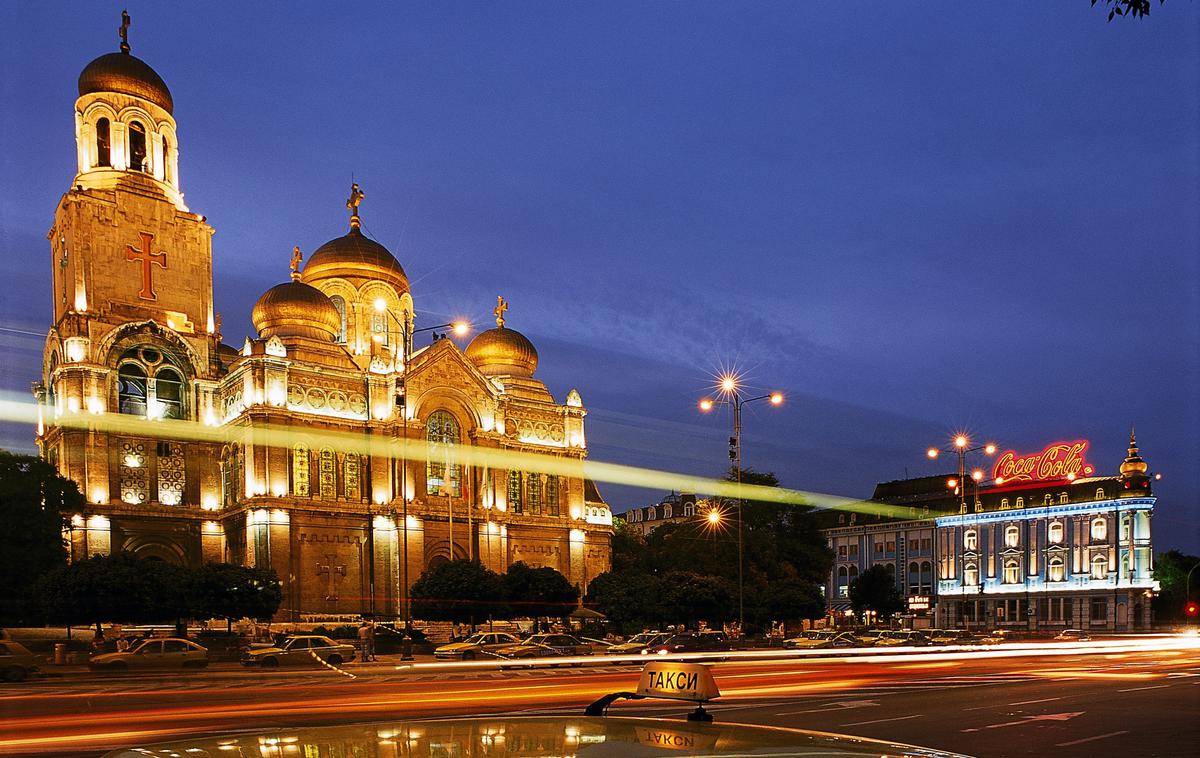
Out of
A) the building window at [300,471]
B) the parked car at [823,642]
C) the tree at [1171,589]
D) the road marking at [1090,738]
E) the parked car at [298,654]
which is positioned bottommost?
the tree at [1171,589]

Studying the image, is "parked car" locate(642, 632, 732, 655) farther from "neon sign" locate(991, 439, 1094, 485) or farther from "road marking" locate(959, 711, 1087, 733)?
"neon sign" locate(991, 439, 1094, 485)

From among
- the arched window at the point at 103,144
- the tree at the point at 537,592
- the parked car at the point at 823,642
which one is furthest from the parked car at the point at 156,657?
the arched window at the point at 103,144

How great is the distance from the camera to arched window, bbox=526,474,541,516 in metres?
61.6

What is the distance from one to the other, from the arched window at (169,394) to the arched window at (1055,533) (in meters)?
63.3

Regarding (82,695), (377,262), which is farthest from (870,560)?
(82,695)

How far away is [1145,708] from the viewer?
17438mm

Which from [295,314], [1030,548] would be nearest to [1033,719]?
[295,314]

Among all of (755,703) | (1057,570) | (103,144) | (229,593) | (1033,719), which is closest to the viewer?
(1033,719)

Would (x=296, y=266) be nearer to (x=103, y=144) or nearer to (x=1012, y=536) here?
(x=103, y=144)

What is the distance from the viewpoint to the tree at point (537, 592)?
5100 centimetres

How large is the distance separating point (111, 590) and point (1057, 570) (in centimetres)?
6603

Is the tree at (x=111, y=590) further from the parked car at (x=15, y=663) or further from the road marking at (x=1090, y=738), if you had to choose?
the road marking at (x=1090, y=738)

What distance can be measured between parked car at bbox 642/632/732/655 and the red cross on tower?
36600 mm

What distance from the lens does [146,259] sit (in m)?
56.4
